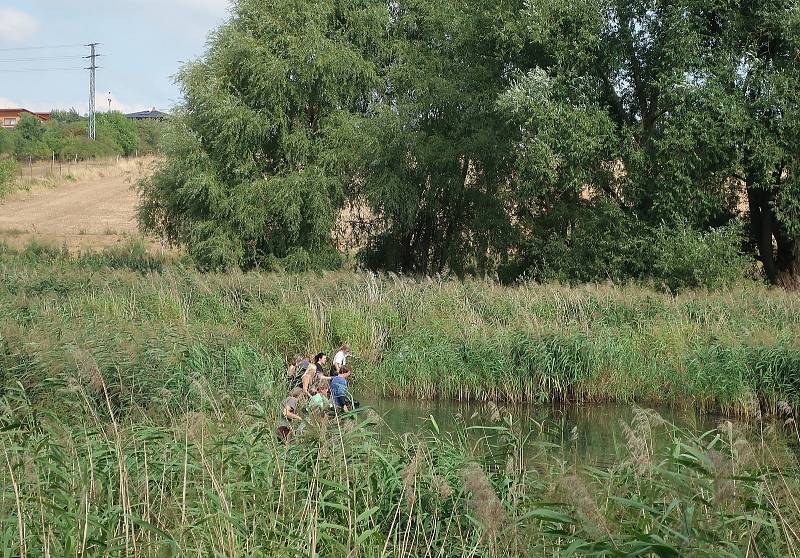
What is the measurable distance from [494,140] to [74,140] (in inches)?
2171

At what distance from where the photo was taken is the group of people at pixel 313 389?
9.83 m

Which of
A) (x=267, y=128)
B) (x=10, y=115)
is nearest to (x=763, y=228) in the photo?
(x=267, y=128)

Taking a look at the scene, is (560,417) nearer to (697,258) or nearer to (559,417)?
(559,417)

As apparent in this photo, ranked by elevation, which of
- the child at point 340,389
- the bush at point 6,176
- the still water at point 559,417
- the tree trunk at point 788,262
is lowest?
the still water at point 559,417

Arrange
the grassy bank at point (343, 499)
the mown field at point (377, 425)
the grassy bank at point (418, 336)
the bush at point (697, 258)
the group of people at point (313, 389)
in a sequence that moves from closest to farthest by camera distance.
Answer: the grassy bank at point (343, 499) → the mown field at point (377, 425) → the group of people at point (313, 389) → the grassy bank at point (418, 336) → the bush at point (697, 258)

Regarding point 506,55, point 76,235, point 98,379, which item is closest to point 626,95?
point 506,55

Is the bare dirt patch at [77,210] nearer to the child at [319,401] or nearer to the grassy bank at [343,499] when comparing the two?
the child at [319,401]

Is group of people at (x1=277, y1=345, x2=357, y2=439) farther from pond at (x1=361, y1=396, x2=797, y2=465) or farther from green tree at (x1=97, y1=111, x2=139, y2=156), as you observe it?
green tree at (x1=97, y1=111, x2=139, y2=156)

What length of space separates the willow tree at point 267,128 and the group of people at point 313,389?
42.7ft

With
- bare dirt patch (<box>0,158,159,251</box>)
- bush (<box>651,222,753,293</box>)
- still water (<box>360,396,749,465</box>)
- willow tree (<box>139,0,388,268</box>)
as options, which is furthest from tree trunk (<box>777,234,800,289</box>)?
bare dirt patch (<box>0,158,159,251</box>)

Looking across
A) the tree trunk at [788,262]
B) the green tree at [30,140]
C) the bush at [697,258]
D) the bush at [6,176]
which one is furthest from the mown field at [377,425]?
the green tree at [30,140]

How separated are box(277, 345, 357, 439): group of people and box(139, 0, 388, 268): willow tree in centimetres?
1301

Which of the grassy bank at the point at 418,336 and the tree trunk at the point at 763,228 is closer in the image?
the grassy bank at the point at 418,336

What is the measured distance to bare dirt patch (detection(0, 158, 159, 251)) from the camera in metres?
45.2
